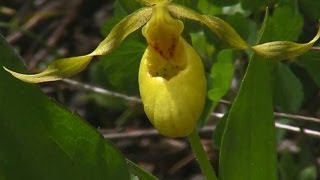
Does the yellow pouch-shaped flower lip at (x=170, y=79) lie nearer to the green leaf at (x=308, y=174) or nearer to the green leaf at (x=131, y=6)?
the green leaf at (x=131, y=6)

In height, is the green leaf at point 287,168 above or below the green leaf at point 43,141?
below

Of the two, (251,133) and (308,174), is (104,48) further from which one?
(308,174)

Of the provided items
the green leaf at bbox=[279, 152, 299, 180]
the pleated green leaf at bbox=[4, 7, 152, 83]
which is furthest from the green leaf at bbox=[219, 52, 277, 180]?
the green leaf at bbox=[279, 152, 299, 180]

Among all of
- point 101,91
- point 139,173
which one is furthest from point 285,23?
point 101,91

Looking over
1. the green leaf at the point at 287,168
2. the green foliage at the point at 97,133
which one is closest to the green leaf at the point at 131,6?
the green foliage at the point at 97,133

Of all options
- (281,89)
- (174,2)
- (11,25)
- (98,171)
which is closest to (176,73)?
(174,2)

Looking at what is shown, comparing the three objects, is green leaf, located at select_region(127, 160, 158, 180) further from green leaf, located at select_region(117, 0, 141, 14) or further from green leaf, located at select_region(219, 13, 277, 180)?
green leaf, located at select_region(117, 0, 141, 14)

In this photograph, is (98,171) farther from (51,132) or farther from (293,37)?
(293,37)
